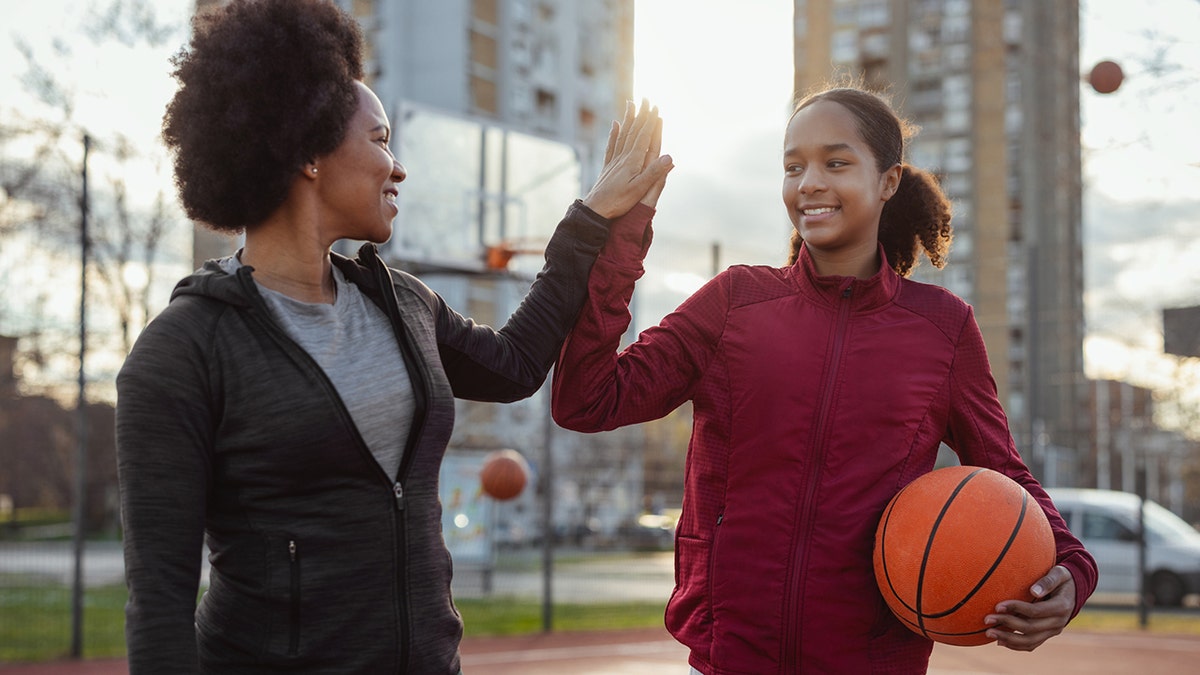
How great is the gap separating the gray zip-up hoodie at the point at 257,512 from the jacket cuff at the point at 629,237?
0.65 metres

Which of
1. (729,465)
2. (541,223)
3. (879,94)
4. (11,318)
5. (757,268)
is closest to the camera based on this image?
(729,465)

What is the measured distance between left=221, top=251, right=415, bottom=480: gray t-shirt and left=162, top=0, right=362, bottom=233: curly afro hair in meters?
0.13

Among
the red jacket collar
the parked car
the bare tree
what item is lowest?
the parked car

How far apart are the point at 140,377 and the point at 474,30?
132 feet

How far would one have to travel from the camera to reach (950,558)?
247 centimetres

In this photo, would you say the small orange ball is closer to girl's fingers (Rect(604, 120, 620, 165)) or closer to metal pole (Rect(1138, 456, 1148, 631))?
metal pole (Rect(1138, 456, 1148, 631))

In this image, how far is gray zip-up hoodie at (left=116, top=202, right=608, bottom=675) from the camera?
6.09ft

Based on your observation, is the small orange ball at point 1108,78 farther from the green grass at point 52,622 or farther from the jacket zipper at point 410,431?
the jacket zipper at point 410,431

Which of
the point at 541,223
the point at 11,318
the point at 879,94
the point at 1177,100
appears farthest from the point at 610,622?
the point at 879,94

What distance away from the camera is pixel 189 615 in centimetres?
186

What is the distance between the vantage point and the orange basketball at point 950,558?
2.44 m

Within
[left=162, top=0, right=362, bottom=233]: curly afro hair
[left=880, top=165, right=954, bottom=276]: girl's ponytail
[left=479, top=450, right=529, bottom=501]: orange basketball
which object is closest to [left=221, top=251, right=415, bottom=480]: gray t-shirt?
[left=162, top=0, right=362, bottom=233]: curly afro hair

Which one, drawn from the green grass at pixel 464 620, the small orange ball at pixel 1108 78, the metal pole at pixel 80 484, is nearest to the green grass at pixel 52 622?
the green grass at pixel 464 620

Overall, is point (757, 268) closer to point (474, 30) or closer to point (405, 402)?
point (405, 402)
